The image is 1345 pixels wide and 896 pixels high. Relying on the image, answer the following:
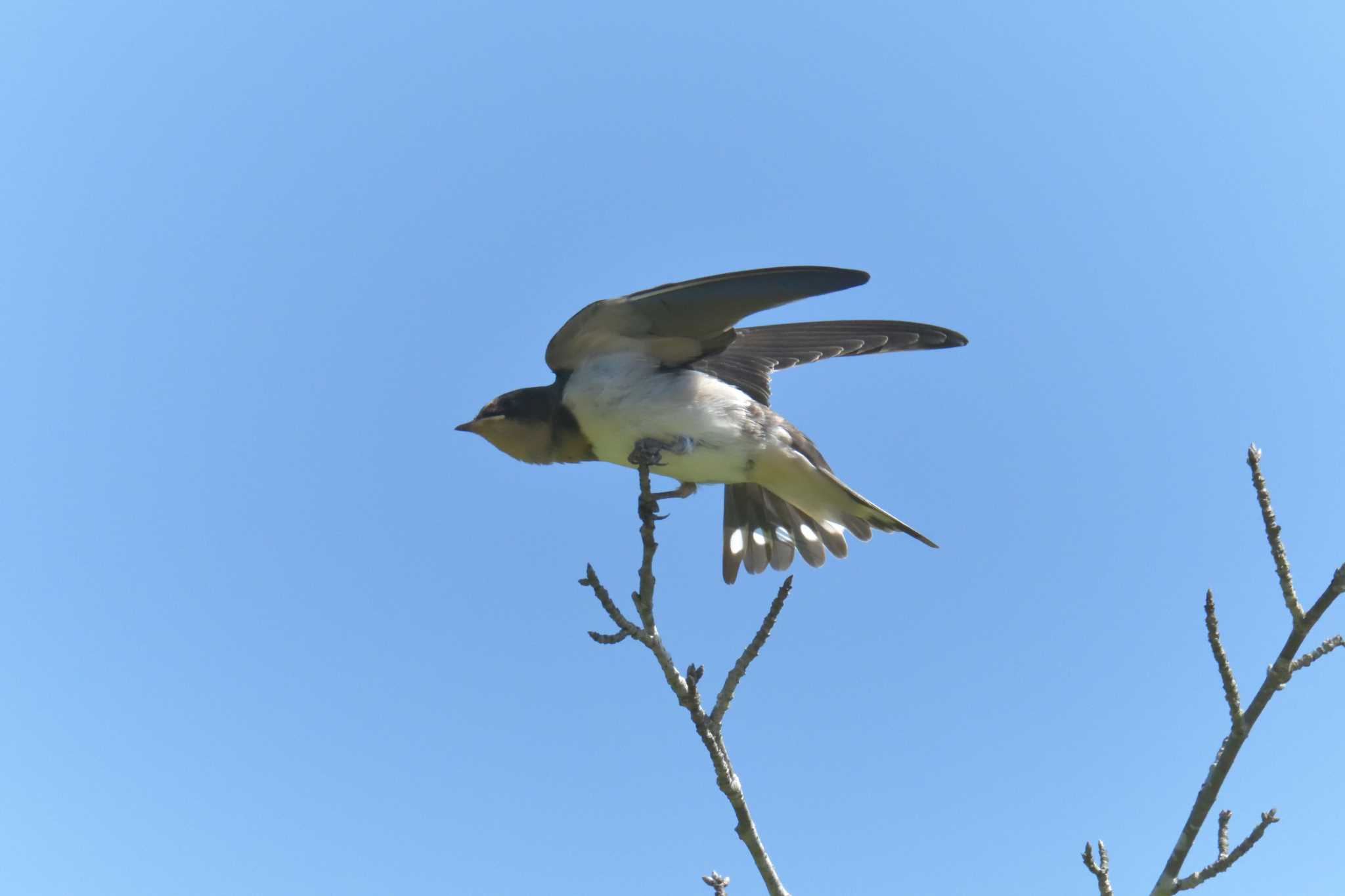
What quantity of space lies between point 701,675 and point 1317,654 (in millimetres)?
1564

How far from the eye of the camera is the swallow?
5.41 metres

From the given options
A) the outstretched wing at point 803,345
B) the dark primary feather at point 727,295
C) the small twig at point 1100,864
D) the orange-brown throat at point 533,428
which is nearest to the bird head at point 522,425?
the orange-brown throat at point 533,428

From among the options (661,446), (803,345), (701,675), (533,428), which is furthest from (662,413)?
(701,675)

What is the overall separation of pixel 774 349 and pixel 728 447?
1.19m

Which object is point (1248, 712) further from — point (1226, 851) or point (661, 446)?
point (661, 446)

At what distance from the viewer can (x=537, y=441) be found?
5891 mm

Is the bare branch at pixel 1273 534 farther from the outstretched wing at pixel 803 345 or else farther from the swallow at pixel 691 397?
the outstretched wing at pixel 803 345

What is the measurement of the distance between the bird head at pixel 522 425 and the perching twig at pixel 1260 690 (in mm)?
3594

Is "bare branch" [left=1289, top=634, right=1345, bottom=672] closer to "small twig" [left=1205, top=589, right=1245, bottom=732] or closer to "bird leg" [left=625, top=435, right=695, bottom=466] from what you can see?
"small twig" [left=1205, top=589, right=1245, bottom=732]

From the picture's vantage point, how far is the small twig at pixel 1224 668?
9.23 feet

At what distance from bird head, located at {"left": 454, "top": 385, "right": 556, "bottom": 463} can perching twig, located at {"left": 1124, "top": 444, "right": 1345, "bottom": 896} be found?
3.59 m

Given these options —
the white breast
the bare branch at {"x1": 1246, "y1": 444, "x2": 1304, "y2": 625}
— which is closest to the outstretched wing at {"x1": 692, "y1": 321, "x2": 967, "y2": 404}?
the white breast

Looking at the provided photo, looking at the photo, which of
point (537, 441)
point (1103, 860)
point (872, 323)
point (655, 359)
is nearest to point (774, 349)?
point (872, 323)

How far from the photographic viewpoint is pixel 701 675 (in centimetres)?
330
